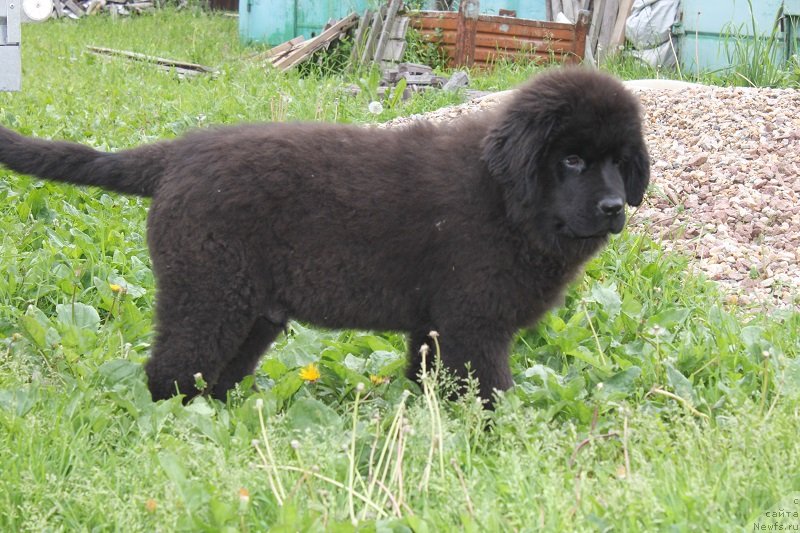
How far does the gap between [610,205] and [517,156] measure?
1.13ft

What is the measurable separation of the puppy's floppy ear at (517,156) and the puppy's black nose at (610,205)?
0.76 ft

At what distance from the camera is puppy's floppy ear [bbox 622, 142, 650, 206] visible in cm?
358

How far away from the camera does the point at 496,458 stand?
3137 millimetres

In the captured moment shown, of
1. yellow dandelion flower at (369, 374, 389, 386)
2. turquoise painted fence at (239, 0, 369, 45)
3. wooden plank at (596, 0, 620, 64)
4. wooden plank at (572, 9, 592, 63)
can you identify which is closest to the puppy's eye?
yellow dandelion flower at (369, 374, 389, 386)

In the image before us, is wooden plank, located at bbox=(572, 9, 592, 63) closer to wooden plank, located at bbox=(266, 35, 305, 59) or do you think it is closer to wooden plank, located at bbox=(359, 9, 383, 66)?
wooden plank, located at bbox=(359, 9, 383, 66)

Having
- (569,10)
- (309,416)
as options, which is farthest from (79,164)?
(569,10)

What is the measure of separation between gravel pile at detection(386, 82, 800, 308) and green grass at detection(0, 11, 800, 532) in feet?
0.97

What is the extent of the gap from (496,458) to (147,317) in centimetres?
196

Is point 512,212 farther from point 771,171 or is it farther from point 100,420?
point 771,171

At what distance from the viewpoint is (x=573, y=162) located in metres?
3.43

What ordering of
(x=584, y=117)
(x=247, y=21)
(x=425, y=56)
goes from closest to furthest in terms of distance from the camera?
(x=584, y=117), (x=425, y=56), (x=247, y=21)

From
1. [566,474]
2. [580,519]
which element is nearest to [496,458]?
[566,474]

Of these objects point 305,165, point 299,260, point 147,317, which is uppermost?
point 305,165

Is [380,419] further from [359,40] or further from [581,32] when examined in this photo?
[359,40]
